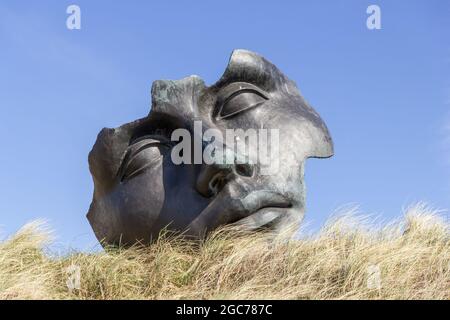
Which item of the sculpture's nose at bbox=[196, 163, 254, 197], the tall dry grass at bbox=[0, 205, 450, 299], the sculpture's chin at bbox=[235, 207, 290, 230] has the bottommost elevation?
the tall dry grass at bbox=[0, 205, 450, 299]

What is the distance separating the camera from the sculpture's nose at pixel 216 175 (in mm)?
5617

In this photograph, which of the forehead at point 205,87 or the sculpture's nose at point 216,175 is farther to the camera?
the forehead at point 205,87

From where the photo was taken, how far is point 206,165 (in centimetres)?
569

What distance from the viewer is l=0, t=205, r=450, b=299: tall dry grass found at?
16.4 feet

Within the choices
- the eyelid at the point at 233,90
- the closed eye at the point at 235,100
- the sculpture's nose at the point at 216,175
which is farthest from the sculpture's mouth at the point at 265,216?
the eyelid at the point at 233,90

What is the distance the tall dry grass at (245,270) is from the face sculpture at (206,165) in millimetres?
200

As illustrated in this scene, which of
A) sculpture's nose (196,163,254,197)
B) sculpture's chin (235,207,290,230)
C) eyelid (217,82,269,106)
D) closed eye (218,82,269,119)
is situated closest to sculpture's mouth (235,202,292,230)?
sculpture's chin (235,207,290,230)

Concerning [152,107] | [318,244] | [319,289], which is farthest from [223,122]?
[319,289]

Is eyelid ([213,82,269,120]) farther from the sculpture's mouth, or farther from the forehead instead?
the sculpture's mouth

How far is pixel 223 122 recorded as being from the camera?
616 cm

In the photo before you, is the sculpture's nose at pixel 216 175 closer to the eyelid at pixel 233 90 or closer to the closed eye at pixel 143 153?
the closed eye at pixel 143 153

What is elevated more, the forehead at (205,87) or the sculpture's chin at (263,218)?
the forehead at (205,87)

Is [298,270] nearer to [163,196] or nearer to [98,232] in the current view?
[163,196]

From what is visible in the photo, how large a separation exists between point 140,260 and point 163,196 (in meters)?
0.58
